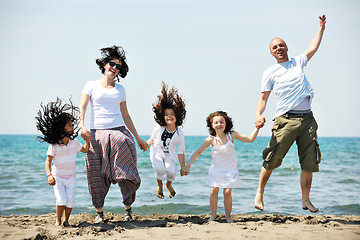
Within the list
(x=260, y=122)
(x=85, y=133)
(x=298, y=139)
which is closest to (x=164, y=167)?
(x=85, y=133)

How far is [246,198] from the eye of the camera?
9.78 metres

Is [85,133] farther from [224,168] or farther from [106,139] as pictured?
[224,168]

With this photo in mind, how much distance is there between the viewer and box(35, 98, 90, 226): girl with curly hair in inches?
221

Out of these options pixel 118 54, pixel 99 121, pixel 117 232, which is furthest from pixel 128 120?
pixel 117 232

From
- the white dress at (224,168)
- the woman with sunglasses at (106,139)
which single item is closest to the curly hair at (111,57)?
the woman with sunglasses at (106,139)

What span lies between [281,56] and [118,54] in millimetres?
2244

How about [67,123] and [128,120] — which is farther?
[128,120]

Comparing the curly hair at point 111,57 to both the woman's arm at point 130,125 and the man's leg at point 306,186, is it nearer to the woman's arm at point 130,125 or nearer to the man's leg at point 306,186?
the woman's arm at point 130,125

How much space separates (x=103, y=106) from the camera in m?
5.79

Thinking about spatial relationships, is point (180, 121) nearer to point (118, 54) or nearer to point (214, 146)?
point (214, 146)

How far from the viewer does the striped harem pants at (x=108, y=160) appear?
5.76 metres

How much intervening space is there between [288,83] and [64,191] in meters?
3.24

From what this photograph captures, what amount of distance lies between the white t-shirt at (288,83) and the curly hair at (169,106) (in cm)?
133

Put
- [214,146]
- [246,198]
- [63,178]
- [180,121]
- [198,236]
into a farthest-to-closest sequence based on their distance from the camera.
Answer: [246,198] → [180,121] → [214,146] → [63,178] → [198,236]
